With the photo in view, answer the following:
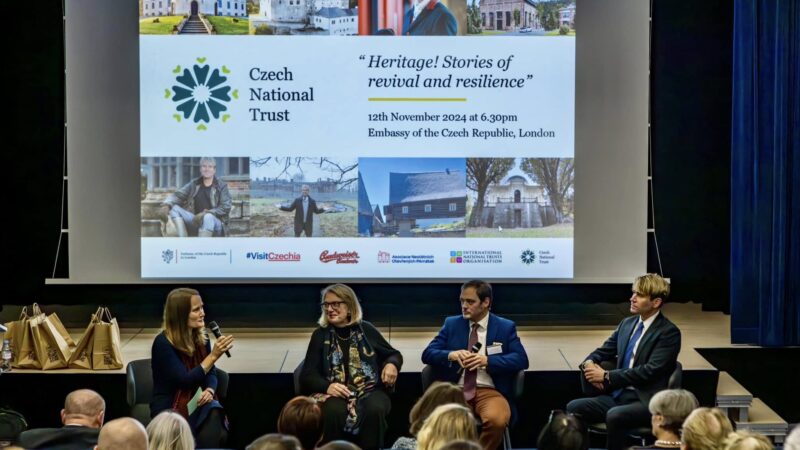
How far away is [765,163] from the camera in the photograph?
696cm

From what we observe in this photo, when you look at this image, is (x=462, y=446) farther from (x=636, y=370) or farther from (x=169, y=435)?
(x=636, y=370)

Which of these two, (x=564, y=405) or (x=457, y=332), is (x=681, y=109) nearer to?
(x=564, y=405)

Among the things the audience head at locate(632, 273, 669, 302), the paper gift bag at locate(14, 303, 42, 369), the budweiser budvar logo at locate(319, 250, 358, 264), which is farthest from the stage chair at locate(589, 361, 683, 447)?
the paper gift bag at locate(14, 303, 42, 369)

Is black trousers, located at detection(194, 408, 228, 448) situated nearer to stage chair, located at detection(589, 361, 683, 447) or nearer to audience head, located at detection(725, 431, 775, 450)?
stage chair, located at detection(589, 361, 683, 447)

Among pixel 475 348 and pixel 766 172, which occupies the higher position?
pixel 766 172

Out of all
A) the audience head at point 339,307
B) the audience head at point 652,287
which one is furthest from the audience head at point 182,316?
the audience head at point 652,287

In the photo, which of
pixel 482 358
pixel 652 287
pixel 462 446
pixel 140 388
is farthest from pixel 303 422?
pixel 652 287

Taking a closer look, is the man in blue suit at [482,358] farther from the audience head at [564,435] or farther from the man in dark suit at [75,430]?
the man in dark suit at [75,430]

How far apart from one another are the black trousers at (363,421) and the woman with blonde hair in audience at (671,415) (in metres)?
1.47

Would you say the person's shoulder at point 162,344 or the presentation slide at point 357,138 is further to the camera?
the presentation slide at point 357,138

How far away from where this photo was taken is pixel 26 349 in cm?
633

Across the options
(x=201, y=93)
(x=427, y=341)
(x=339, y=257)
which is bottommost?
(x=427, y=341)

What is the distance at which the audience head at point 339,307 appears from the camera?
524cm

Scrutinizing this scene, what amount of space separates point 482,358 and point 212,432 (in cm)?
127
